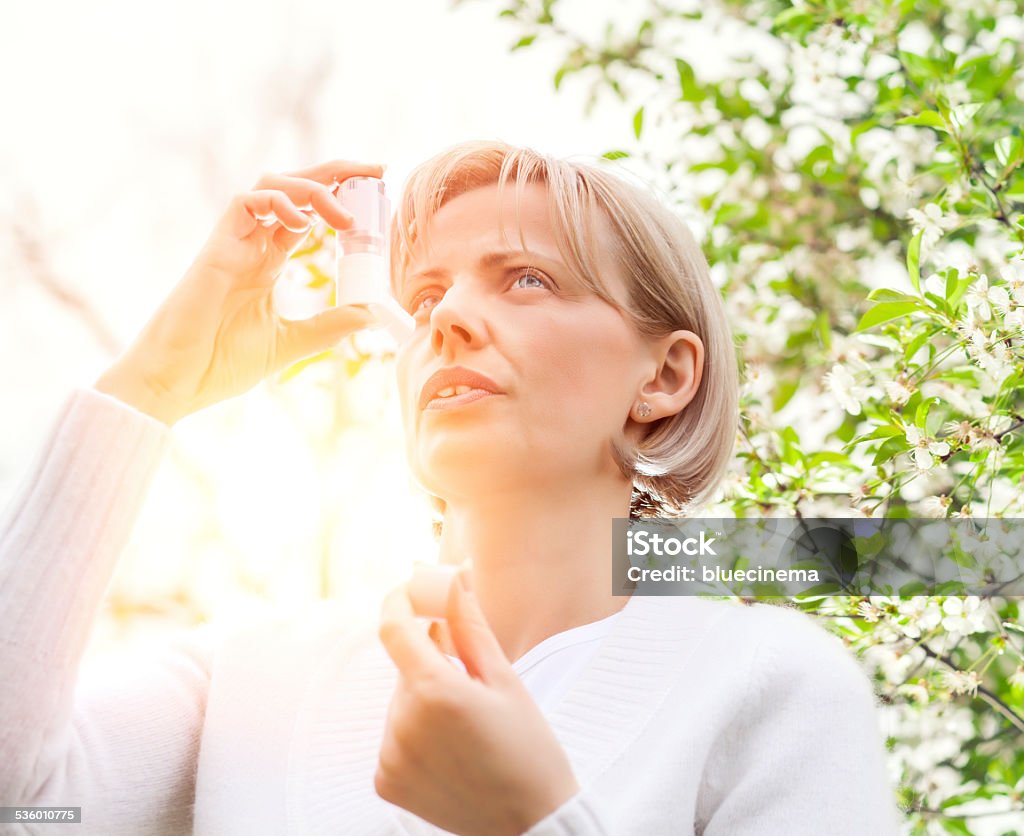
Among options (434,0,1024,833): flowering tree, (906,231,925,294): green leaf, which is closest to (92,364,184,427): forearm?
(434,0,1024,833): flowering tree

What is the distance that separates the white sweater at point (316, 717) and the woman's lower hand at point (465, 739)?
0.23m

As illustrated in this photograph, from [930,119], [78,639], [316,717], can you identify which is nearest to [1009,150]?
[930,119]

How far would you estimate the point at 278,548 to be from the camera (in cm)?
Result: 233

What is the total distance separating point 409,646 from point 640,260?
2.23ft

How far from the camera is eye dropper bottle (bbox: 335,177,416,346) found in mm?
A: 1250

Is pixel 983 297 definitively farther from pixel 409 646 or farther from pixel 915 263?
pixel 409 646

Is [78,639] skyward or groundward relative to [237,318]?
groundward

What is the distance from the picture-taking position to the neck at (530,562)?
3.86ft

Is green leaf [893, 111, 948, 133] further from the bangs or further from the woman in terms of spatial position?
the bangs

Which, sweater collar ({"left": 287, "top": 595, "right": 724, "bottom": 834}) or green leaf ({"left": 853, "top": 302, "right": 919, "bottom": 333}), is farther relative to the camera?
green leaf ({"left": 853, "top": 302, "right": 919, "bottom": 333})

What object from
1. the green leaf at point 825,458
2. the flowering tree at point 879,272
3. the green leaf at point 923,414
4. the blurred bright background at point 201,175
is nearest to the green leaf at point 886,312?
the flowering tree at point 879,272

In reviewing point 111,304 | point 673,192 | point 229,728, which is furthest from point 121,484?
point 111,304

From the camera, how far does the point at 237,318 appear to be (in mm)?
1277

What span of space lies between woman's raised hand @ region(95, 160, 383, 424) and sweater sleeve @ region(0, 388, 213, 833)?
2.4 inches
